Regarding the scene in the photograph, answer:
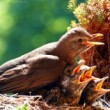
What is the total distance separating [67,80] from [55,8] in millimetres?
1367

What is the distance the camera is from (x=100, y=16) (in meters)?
2.48

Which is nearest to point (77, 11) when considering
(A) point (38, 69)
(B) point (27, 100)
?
(A) point (38, 69)

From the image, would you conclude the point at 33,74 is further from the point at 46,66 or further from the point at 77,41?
the point at 77,41

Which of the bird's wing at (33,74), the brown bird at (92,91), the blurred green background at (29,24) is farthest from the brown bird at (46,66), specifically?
the blurred green background at (29,24)

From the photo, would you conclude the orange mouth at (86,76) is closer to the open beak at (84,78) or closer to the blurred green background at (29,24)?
the open beak at (84,78)

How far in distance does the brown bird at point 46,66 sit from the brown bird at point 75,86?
2.5 inches

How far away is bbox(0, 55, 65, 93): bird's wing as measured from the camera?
2.20 meters

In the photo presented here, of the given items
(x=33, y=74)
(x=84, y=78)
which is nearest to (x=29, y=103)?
(x=33, y=74)

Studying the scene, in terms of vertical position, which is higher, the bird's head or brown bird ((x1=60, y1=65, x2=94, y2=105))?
the bird's head

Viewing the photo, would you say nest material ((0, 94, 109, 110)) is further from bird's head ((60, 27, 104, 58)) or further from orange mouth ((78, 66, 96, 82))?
bird's head ((60, 27, 104, 58))

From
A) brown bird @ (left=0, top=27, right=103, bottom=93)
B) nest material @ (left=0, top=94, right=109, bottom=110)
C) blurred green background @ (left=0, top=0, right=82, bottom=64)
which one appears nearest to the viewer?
nest material @ (left=0, top=94, right=109, bottom=110)

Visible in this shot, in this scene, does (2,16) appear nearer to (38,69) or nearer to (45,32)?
(45,32)

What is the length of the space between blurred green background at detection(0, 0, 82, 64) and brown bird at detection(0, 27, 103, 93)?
118 centimetres

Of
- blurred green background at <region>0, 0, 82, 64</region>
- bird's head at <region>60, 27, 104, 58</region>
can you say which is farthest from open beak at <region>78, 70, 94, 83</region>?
Result: blurred green background at <region>0, 0, 82, 64</region>
